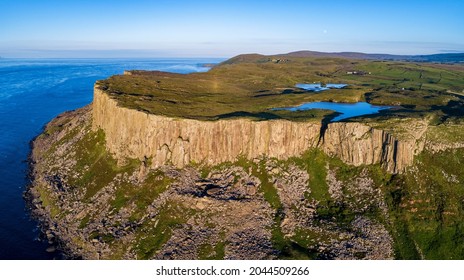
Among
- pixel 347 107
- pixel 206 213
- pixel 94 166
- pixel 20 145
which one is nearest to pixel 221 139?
pixel 206 213

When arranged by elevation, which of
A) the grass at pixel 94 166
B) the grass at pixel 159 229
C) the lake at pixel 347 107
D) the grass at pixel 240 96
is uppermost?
the grass at pixel 240 96

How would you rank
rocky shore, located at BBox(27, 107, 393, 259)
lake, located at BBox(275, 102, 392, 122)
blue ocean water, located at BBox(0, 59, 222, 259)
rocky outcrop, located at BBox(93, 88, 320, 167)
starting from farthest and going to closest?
1. lake, located at BBox(275, 102, 392, 122)
2. rocky outcrop, located at BBox(93, 88, 320, 167)
3. blue ocean water, located at BBox(0, 59, 222, 259)
4. rocky shore, located at BBox(27, 107, 393, 259)

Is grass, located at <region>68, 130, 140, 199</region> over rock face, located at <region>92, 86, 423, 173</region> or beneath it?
beneath

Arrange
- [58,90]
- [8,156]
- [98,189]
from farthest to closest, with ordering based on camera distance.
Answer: [58,90]
[8,156]
[98,189]

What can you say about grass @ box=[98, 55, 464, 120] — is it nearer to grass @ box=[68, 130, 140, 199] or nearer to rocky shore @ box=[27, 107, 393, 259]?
grass @ box=[68, 130, 140, 199]

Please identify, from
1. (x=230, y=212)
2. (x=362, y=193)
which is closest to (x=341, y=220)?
(x=362, y=193)

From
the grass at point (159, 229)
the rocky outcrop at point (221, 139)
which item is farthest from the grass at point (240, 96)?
the grass at point (159, 229)

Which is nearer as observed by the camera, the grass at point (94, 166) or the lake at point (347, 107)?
the grass at point (94, 166)

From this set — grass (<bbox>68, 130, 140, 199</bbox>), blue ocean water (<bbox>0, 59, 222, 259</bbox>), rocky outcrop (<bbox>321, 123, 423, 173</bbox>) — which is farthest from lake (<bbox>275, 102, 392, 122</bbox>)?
blue ocean water (<bbox>0, 59, 222, 259</bbox>)

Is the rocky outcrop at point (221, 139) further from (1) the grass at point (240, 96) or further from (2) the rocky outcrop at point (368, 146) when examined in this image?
(2) the rocky outcrop at point (368, 146)

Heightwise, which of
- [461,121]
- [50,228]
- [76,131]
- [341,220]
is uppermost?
[461,121]

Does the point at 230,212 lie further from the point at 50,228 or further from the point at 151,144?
the point at 50,228
